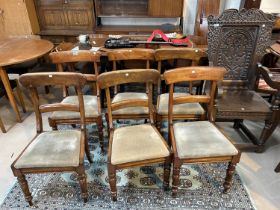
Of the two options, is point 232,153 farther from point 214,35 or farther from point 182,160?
point 214,35

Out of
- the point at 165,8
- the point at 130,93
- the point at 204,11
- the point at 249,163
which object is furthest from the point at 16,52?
the point at 204,11

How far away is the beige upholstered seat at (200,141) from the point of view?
4.54 ft

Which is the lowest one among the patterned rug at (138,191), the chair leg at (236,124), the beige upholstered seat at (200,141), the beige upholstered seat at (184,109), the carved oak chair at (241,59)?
the patterned rug at (138,191)

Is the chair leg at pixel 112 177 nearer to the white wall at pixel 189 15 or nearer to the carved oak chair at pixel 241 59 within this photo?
the carved oak chair at pixel 241 59

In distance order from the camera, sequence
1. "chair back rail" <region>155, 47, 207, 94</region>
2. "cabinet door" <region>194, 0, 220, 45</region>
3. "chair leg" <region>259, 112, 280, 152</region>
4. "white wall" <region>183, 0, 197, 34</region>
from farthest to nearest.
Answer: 1. "white wall" <region>183, 0, 197, 34</region>
2. "cabinet door" <region>194, 0, 220, 45</region>
3. "chair back rail" <region>155, 47, 207, 94</region>
4. "chair leg" <region>259, 112, 280, 152</region>

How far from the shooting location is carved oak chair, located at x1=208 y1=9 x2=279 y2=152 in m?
1.82

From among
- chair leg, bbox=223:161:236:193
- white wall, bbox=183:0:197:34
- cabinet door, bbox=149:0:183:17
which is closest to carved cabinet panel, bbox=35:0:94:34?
cabinet door, bbox=149:0:183:17

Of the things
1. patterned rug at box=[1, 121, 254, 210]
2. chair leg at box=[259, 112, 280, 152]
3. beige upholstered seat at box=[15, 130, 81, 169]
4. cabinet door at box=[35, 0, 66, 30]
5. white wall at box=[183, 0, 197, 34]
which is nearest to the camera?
beige upholstered seat at box=[15, 130, 81, 169]

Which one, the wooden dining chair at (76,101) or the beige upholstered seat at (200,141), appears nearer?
the beige upholstered seat at (200,141)

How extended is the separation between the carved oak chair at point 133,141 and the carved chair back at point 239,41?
79 centimetres

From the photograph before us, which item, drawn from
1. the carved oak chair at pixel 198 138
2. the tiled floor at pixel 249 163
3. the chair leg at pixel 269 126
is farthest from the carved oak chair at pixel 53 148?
the chair leg at pixel 269 126

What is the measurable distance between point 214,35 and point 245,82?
588 mm

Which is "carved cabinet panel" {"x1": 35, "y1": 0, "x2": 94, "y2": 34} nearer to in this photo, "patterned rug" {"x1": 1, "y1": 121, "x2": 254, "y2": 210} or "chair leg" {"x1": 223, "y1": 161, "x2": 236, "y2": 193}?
"patterned rug" {"x1": 1, "y1": 121, "x2": 254, "y2": 210}

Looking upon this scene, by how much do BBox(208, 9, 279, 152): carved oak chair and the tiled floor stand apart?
0.15 meters
